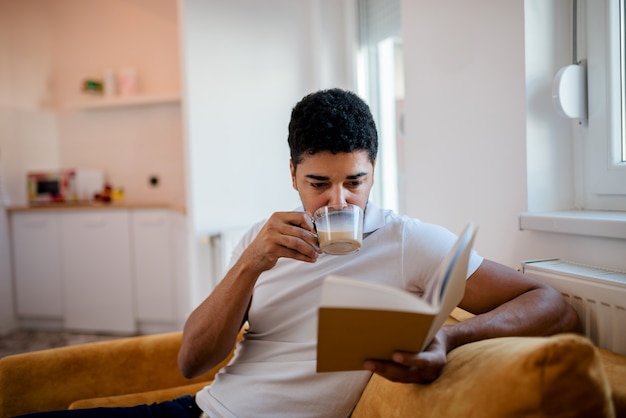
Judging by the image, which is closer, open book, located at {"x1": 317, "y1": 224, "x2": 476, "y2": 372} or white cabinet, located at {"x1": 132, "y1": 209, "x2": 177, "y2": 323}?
open book, located at {"x1": 317, "y1": 224, "x2": 476, "y2": 372}

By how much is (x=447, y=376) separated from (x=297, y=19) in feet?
9.44

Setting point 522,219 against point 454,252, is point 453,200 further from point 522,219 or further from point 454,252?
point 454,252

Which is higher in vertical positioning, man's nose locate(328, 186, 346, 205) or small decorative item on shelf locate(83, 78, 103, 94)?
small decorative item on shelf locate(83, 78, 103, 94)

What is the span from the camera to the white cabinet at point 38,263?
14.1 feet

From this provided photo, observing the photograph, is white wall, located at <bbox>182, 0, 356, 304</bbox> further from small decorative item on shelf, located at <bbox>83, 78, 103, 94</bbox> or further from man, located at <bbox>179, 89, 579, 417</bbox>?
small decorative item on shelf, located at <bbox>83, 78, 103, 94</bbox>

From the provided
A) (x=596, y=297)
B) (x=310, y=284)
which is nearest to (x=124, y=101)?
(x=310, y=284)

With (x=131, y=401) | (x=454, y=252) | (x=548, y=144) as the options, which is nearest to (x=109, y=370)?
(x=131, y=401)

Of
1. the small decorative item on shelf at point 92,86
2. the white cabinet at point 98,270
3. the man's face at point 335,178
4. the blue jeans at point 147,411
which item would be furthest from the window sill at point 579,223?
the small decorative item on shelf at point 92,86

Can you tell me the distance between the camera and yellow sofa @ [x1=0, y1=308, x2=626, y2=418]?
2.26 ft

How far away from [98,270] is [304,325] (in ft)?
11.3

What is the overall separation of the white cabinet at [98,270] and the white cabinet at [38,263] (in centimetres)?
9

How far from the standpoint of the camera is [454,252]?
75 centimetres

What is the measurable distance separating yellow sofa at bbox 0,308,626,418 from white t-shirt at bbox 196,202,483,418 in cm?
10

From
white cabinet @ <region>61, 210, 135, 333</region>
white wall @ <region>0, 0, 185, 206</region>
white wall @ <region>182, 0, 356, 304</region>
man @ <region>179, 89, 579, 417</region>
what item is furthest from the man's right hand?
white wall @ <region>0, 0, 185, 206</region>
